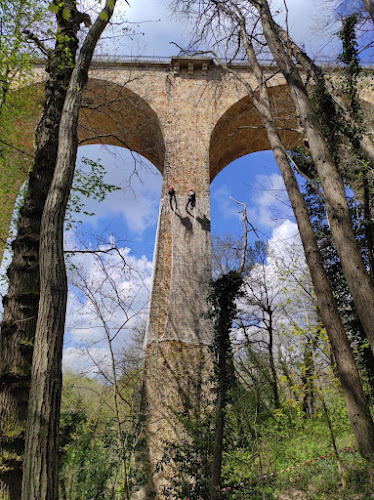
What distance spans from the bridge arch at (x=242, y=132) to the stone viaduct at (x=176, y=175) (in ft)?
0.12

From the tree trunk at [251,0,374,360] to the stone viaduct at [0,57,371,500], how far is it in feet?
2.15

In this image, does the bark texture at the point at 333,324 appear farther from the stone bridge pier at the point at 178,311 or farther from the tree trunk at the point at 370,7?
the stone bridge pier at the point at 178,311

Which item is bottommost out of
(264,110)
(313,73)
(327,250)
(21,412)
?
(21,412)

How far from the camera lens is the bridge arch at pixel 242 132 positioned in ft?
33.6

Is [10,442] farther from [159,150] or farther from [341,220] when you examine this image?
[159,150]

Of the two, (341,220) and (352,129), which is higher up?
(352,129)

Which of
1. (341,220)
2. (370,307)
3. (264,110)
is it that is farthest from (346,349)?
(264,110)

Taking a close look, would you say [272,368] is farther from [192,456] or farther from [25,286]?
[25,286]

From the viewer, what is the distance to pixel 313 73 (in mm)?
6445

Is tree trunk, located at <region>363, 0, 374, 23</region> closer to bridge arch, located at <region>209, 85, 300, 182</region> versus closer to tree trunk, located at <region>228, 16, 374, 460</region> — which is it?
tree trunk, located at <region>228, 16, 374, 460</region>

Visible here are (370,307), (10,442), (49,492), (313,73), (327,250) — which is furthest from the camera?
(327,250)

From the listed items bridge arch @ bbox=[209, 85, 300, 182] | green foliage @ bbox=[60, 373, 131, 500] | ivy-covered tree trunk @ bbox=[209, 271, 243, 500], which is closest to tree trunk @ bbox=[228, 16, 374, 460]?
ivy-covered tree trunk @ bbox=[209, 271, 243, 500]

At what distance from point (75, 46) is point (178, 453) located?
619cm

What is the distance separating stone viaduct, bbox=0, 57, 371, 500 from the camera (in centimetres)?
659
